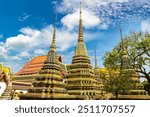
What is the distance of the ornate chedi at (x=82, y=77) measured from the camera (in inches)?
815

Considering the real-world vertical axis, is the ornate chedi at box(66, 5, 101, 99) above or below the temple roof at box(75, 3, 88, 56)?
below

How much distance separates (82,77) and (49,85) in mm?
4574

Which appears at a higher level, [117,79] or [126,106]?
[117,79]

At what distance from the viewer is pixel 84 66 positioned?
73.3 feet

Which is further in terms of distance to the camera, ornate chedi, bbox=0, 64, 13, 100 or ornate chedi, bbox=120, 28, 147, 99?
ornate chedi, bbox=0, 64, 13, 100

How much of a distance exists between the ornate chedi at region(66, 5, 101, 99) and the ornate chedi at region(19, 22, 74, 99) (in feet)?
6.94

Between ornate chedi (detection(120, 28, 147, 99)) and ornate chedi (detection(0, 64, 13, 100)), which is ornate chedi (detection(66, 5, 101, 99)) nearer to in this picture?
ornate chedi (detection(120, 28, 147, 99))

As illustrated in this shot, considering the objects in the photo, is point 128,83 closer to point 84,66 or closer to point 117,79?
point 117,79

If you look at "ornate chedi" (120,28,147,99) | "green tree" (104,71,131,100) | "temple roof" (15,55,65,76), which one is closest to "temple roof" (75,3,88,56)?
"ornate chedi" (120,28,147,99)

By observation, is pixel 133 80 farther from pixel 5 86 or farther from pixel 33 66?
pixel 33 66

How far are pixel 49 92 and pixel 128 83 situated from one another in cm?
694

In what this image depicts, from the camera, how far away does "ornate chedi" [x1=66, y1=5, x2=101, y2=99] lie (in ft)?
67.9

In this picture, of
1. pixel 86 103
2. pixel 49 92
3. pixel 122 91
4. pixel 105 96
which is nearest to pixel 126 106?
pixel 86 103

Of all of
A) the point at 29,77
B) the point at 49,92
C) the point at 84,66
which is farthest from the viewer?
the point at 29,77
